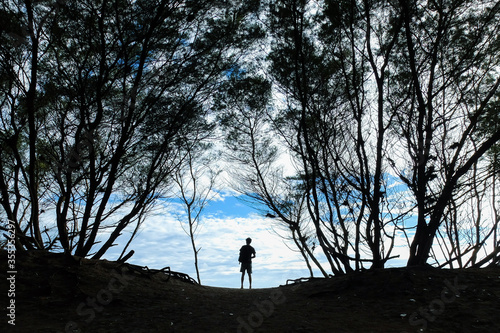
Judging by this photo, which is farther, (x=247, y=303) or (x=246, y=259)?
(x=246, y=259)

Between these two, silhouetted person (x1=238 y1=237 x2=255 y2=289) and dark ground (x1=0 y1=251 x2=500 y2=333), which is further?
silhouetted person (x1=238 y1=237 x2=255 y2=289)

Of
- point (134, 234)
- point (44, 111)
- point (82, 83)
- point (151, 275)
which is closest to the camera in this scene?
point (151, 275)

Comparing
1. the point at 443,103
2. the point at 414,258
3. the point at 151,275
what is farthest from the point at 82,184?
the point at 443,103

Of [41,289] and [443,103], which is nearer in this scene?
[41,289]

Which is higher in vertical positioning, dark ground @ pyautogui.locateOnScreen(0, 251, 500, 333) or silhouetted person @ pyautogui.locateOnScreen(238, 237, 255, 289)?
silhouetted person @ pyautogui.locateOnScreen(238, 237, 255, 289)

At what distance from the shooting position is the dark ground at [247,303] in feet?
9.04

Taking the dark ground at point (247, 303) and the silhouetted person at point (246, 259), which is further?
the silhouetted person at point (246, 259)

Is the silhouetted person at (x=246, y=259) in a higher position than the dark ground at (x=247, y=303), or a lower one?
higher

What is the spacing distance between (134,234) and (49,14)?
5.46 m

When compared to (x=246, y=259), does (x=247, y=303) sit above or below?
below

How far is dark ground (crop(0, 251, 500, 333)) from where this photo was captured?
108 inches

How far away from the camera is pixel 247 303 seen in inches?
154

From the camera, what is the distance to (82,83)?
597 centimetres

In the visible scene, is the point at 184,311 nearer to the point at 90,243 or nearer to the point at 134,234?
the point at 90,243
